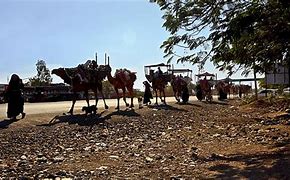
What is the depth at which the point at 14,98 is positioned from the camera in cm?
1670

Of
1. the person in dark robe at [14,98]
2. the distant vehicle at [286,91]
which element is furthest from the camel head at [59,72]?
the distant vehicle at [286,91]

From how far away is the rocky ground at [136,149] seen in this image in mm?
9969

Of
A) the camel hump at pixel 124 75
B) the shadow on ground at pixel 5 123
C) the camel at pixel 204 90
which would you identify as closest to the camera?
the shadow on ground at pixel 5 123

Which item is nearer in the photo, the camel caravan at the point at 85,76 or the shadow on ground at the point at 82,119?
the shadow on ground at the point at 82,119

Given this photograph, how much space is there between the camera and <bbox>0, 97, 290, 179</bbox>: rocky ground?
9969mm

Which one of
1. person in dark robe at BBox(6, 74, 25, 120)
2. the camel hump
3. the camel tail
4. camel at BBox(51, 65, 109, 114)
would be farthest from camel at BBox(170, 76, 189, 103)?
person in dark robe at BBox(6, 74, 25, 120)

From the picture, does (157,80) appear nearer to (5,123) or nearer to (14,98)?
(14,98)

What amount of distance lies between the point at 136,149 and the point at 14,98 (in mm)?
5837

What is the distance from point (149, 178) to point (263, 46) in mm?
6953

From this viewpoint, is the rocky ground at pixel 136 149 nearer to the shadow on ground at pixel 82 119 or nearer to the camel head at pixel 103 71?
the shadow on ground at pixel 82 119

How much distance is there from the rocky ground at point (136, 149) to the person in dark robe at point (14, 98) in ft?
2.35

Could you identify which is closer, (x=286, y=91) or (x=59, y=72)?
(x=59, y=72)

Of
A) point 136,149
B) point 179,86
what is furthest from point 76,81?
point 179,86

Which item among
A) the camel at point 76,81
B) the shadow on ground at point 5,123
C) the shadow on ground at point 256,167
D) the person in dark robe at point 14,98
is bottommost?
the shadow on ground at point 256,167
